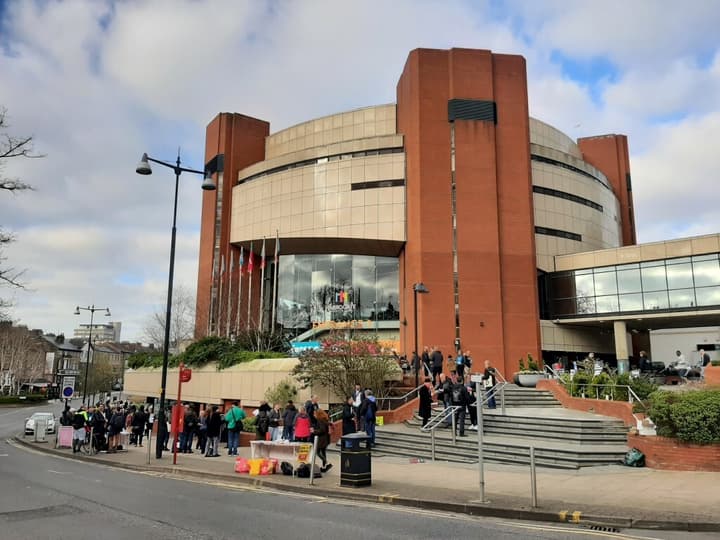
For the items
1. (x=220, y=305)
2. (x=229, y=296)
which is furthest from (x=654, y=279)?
(x=220, y=305)

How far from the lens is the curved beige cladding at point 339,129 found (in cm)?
4612

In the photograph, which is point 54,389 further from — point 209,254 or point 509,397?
point 509,397

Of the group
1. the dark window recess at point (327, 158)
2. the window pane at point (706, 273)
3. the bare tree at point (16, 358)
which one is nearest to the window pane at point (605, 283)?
the window pane at point (706, 273)

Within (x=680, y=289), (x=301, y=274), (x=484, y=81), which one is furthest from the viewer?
(x=301, y=274)

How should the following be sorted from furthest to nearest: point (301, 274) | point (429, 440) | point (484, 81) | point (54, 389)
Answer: point (54, 389)
point (301, 274)
point (484, 81)
point (429, 440)

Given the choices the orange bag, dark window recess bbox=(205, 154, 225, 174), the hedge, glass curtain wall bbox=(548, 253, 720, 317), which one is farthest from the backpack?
dark window recess bbox=(205, 154, 225, 174)

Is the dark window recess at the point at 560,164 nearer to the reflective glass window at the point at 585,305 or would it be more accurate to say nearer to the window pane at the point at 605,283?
the window pane at the point at 605,283

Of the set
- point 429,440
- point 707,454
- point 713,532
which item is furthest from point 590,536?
point 429,440

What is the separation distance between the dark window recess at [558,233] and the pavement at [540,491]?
30.9 metres

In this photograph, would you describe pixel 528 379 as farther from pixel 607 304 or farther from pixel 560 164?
pixel 560 164

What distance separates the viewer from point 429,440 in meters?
17.6

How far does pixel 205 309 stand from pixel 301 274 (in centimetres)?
1036

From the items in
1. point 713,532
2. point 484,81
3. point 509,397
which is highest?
point 484,81

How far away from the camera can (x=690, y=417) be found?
13.1 metres
